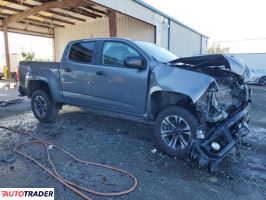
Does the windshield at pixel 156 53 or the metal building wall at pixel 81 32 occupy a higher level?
the metal building wall at pixel 81 32

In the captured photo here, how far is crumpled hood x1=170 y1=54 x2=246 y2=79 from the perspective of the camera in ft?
13.8

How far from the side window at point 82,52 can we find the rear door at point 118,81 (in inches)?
11.1

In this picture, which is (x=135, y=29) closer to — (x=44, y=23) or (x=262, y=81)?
(x=44, y=23)

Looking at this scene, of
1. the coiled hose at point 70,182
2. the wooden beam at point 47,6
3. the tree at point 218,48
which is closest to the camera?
the coiled hose at point 70,182

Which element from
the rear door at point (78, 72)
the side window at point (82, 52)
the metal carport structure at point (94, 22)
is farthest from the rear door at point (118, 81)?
the metal carport structure at point (94, 22)

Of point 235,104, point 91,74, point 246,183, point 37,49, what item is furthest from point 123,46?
point 37,49

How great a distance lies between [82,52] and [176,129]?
8.92ft

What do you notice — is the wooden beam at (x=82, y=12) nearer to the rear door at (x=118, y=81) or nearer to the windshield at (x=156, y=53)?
the rear door at (x=118, y=81)

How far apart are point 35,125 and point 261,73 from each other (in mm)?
17638

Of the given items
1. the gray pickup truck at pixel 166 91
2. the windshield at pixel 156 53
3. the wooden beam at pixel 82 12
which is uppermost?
the wooden beam at pixel 82 12

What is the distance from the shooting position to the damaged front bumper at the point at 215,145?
3.82m

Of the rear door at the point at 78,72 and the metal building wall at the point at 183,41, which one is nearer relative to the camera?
the rear door at the point at 78,72

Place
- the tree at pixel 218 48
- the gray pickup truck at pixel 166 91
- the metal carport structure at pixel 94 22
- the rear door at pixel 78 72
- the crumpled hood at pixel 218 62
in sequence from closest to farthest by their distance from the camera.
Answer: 1. the gray pickup truck at pixel 166 91
2. the crumpled hood at pixel 218 62
3. the rear door at pixel 78 72
4. the metal carport structure at pixel 94 22
5. the tree at pixel 218 48

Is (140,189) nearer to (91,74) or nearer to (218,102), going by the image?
(218,102)
